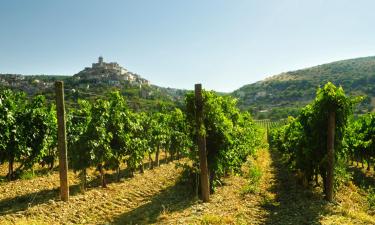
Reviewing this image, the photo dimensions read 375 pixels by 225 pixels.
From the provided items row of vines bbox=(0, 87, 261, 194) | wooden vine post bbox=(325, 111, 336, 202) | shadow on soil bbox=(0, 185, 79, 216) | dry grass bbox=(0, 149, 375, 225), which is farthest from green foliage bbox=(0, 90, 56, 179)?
wooden vine post bbox=(325, 111, 336, 202)

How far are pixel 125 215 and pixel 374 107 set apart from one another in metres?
148

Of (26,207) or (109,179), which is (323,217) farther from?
(109,179)

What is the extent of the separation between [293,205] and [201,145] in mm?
5575

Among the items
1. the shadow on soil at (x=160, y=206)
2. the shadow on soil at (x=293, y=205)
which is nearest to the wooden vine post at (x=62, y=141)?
the shadow on soil at (x=160, y=206)

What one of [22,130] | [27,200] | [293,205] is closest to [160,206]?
[293,205]

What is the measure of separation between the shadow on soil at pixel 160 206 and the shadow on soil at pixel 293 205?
163 inches

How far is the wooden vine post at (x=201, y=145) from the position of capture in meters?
17.5

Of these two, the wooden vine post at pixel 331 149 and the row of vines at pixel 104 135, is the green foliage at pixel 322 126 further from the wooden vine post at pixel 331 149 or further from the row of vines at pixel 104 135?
the row of vines at pixel 104 135

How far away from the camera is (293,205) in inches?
692

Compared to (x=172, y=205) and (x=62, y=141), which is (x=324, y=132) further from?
(x=62, y=141)

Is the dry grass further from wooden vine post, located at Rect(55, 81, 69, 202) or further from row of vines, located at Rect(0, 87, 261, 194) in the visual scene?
row of vines, located at Rect(0, 87, 261, 194)

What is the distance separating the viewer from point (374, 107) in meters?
141

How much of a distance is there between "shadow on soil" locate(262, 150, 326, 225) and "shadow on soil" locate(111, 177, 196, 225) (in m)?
4.13

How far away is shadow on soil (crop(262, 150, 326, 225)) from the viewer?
14.9 meters
